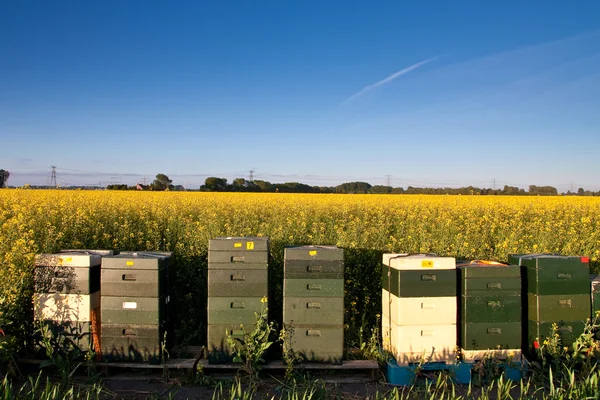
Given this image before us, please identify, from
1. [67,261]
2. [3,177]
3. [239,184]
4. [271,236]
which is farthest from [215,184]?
[67,261]

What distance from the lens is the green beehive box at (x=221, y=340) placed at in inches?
193

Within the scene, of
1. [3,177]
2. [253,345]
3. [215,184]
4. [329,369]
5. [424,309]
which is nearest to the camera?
[253,345]

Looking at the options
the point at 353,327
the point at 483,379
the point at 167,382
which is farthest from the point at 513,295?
the point at 167,382

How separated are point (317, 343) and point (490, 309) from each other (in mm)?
2071

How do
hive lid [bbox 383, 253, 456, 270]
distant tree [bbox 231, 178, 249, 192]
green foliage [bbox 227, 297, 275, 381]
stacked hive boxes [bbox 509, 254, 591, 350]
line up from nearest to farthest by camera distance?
green foliage [bbox 227, 297, 275, 381], hive lid [bbox 383, 253, 456, 270], stacked hive boxes [bbox 509, 254, 591, 350], distant tree [bbox 231, 178, 249, 192]

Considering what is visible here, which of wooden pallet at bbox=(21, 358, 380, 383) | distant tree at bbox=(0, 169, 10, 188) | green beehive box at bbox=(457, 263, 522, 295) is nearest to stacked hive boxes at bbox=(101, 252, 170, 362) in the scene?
wooden pallet at bbox=(21, 358, 380, 383)

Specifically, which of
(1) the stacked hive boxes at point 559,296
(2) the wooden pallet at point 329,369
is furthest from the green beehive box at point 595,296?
(2) the wooden pallet at point 329,369

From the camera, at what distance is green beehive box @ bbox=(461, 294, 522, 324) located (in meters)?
4.92

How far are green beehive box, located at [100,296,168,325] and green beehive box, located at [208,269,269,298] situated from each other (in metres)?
0.68

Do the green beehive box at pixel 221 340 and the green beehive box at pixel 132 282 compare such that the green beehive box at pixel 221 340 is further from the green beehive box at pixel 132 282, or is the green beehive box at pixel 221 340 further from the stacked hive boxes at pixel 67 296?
the stacked hive boxes at pixel 67 296

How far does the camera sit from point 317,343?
4945mm

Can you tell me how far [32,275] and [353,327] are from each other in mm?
4477

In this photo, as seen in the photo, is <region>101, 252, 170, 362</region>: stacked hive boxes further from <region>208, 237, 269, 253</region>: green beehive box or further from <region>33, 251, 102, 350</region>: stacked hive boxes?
<region>208, 237, 269, 253</region>: green beehive box

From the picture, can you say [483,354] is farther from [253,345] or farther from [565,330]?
[253,345]
